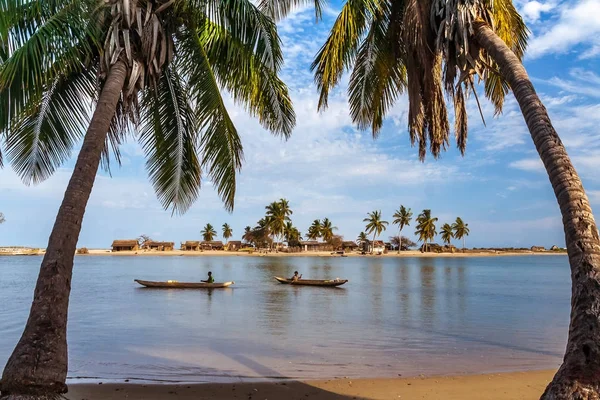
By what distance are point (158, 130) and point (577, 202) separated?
7.84 m

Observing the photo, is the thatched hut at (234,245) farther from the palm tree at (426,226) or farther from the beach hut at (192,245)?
the palm tree at (426,226)

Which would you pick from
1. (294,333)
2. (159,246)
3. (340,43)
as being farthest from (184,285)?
(159,246)

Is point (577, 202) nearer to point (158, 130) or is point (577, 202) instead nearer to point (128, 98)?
point (128, 98)

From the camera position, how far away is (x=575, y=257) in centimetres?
439

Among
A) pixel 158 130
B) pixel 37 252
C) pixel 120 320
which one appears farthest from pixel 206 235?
pixel 158 130

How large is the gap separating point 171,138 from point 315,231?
10817 cm

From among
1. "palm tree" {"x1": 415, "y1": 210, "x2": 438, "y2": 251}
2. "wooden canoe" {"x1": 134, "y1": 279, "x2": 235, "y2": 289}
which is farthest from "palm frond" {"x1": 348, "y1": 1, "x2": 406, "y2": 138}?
"palm tree" {"x1": 415, "y1": 210, "x2": 438, "y2": 251}

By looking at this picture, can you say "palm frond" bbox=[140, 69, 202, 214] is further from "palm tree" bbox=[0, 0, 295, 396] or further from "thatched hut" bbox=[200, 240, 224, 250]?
"thatched hut" bbox=[200, 240, 224, 250]

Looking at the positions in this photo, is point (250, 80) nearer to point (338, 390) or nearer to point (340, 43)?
point (340, 43)

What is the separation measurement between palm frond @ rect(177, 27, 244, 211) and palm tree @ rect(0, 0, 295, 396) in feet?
0.06

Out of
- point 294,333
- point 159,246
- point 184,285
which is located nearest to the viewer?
point 294,333

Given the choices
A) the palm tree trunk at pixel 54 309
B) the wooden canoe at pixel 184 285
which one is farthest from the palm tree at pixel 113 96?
the wooden canoe at pixel 184 285

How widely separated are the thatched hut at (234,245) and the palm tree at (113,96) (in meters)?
108

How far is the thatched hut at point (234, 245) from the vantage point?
117 meters
